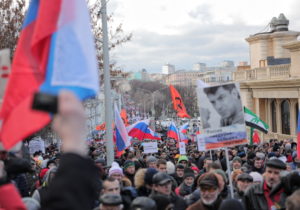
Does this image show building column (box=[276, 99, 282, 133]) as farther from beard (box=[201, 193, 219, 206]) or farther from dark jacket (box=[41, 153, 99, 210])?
dark jacket (box=[41, 153, 99, 210])

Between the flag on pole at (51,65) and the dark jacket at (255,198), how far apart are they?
3.48m

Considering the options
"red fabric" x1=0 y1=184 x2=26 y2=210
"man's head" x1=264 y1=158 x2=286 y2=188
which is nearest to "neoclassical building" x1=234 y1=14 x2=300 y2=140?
"man's head" x1=264 y1=158 x2=286 y2=188

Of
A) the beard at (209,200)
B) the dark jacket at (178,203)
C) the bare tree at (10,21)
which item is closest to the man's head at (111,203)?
the beard at (209,200)

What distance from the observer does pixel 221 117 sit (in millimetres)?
6613

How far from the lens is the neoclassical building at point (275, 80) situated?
2844cm

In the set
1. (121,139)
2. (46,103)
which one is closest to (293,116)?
(121,139)

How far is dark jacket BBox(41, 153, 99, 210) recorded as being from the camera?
195 cm

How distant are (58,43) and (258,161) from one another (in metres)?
8.02

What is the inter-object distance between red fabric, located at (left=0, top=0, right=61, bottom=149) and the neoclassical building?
25697 mm

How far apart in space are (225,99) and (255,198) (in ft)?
5.49

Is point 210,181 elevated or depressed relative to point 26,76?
depressed

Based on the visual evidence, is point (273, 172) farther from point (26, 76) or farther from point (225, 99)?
point (26, 76)

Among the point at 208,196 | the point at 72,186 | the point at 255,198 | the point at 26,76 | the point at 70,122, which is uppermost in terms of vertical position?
the point at 26,76

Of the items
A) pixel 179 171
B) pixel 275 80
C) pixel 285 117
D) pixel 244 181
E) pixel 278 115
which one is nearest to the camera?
pixel 244 181
